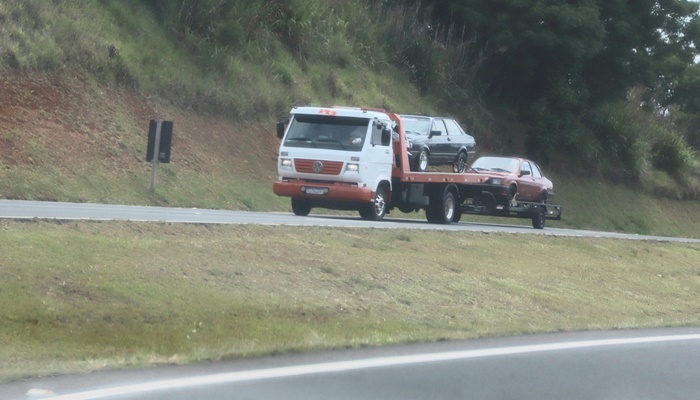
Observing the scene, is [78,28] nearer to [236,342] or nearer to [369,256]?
[369,256]

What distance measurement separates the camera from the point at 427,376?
33.3ft

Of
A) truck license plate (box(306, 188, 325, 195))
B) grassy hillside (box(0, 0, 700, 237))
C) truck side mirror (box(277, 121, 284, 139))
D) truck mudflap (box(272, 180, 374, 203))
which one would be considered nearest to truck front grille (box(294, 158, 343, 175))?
truck mudflap (box(272, 180, 374, 203))

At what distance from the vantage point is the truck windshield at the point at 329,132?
2481 centimetres

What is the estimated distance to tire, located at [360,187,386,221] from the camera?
85.1 ft

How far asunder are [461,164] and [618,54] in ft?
72.0

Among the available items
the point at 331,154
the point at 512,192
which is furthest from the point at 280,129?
the point at 512,192

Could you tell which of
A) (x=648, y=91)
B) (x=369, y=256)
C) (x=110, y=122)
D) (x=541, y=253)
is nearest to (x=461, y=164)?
(x=541, y=253)

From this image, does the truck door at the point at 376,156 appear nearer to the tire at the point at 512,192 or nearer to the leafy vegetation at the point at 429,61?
the tire at the point at 512,192

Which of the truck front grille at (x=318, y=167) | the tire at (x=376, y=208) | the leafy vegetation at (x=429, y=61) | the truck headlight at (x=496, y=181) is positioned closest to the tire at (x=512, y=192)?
the truck headlight at (x=496, y=181)

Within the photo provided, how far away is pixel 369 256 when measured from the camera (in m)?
18.4

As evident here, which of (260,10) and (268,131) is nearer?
(268,131)

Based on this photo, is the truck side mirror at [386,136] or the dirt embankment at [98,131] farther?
the dirt embankment at [98,131]

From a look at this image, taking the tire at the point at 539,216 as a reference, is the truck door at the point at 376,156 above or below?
above

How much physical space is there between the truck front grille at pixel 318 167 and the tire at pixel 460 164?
6.73 meters
